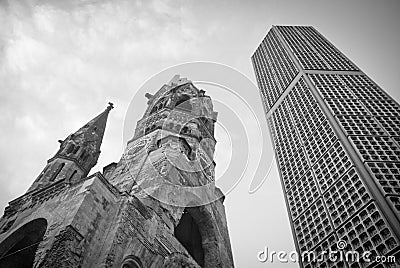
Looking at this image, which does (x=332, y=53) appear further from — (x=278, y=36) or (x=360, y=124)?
(x=360, y=124)

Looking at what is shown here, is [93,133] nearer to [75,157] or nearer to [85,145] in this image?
[85,145]

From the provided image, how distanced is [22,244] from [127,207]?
5.08 m

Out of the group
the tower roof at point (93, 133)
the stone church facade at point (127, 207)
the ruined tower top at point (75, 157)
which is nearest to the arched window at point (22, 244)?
the stone church facade at point (127, 207)

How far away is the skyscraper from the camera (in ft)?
27.8

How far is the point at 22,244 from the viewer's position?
40.4ft

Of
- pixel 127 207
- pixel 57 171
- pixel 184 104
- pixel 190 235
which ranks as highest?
pixel 184 104

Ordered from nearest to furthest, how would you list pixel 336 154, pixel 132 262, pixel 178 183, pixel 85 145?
pixel 132 262, pixel 336 154, pixel 178 183, pixel 85 145

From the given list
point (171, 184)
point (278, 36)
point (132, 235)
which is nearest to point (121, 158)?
point (171, 184)

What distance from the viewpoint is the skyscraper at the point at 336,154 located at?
8.48 meters

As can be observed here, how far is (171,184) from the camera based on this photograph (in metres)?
15.2

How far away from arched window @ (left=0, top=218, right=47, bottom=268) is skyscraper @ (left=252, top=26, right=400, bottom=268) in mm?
10731

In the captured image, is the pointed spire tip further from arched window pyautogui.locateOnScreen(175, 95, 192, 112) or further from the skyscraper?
the skyscraper

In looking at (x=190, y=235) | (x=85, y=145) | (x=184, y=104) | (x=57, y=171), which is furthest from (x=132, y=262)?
(x=184, y=104)

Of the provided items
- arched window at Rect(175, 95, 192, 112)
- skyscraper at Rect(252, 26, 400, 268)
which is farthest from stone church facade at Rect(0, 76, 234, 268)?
skyscraper at Rect(252, 26, 400, 268)
